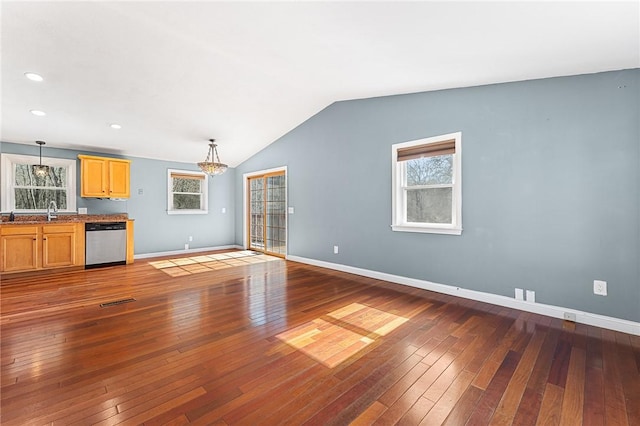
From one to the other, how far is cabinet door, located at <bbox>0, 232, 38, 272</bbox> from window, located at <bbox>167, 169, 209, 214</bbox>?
97.2 inches

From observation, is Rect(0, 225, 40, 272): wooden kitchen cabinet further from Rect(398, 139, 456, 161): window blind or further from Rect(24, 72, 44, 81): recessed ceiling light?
Rect(398, 139, 456, 161): window blind

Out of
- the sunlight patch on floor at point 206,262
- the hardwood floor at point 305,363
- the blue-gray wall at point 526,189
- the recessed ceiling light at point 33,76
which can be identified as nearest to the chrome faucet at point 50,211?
the sunlight patch on floor at point 206,262

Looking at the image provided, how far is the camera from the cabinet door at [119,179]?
575 centimetres

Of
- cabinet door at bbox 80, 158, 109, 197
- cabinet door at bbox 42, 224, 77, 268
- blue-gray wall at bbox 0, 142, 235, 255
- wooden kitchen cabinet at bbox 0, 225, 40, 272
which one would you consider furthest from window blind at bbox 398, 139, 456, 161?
wooden kitchen cabinet at bbox 0, 225, 40, 272

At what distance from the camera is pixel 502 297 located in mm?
3268

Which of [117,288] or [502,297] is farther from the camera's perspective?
[117,288]

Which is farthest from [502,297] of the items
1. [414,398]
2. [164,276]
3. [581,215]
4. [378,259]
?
[164,276]

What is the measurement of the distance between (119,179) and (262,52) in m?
4.63

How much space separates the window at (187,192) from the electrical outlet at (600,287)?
24.5 feet

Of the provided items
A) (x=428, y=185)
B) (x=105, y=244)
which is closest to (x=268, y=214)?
(x=105, y=244)

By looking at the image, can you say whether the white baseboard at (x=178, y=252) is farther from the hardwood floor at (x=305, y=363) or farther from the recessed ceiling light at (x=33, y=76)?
the recessed ceiling light at (x=33, y=76)

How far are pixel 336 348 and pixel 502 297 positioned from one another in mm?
2233

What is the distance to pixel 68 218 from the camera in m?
5.21

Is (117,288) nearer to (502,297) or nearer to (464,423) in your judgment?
(464,423)
